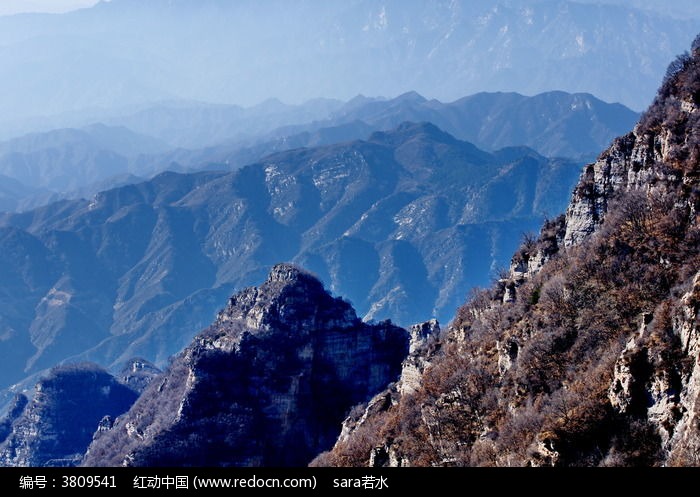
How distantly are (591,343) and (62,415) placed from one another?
2879 inches

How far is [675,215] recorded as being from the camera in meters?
37.0

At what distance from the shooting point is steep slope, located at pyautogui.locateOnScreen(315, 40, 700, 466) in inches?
1137

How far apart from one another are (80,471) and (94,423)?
2886 inches

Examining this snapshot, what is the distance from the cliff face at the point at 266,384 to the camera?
62.1 metres

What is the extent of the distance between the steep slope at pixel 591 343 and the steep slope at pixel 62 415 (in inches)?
1962

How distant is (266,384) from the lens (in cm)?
6556

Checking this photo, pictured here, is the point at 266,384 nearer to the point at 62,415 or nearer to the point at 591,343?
the point at 591,343

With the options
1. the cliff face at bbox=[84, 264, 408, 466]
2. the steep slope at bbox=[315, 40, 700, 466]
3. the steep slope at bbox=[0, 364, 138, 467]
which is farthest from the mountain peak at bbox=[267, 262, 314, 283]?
the steep slope at bbox=[0, 364, 138, 467]

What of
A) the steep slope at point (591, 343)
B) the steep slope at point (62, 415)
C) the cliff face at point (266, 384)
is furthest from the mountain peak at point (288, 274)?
the steep slope at point (62, 415)

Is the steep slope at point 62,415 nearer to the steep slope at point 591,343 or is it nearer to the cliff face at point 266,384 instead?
the cliff face at point 266,384

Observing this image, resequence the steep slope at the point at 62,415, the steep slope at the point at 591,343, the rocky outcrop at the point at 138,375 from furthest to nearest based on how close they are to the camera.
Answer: the rocky outcrop at the point at 138,375
the steep slope at the point at 62,415
the steep slope at the point at 591,343

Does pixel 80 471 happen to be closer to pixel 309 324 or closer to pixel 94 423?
pixel 309 324

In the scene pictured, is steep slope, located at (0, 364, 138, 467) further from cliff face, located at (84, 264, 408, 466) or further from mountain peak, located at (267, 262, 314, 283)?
mountain peak, located at (267, 262, 314, 283)

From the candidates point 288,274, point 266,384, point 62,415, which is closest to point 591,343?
point 266,384
